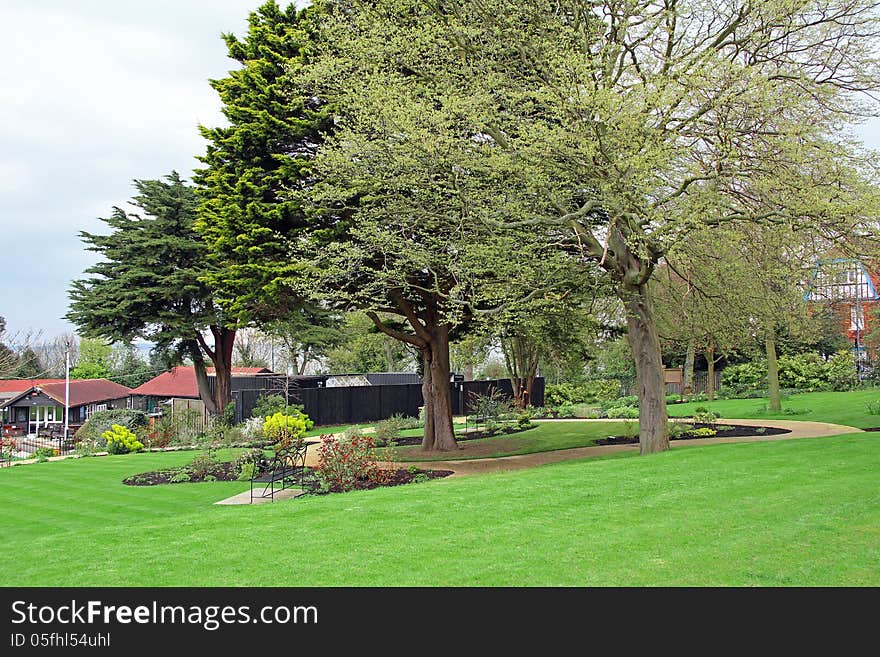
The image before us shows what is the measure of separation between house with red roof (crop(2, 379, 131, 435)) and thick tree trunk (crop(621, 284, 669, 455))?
28657mm

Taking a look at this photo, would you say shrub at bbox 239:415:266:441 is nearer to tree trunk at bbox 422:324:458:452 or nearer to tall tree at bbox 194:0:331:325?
tall tree at bbox 194:0:331:325

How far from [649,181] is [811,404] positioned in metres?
19.2

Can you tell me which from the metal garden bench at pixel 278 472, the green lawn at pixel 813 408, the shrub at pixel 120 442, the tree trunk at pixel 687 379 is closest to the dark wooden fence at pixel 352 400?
the shrub at pixel 120 442

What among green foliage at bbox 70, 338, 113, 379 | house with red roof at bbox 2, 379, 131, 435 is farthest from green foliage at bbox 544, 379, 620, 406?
green foliage at bbox 70, 338, 113, 379

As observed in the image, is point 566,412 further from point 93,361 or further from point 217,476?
point 93,361

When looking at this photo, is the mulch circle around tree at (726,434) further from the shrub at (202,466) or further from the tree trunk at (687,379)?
→ the tree trunk at (687,379)

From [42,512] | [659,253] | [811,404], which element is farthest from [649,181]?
[811,404]

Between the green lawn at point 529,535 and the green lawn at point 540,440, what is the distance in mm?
8008

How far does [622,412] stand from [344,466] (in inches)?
726

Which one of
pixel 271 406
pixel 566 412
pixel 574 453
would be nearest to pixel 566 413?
pixel 566 412

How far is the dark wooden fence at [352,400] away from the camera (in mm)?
29016

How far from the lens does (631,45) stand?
49.0 ft

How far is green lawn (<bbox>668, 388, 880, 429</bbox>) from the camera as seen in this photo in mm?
20516
